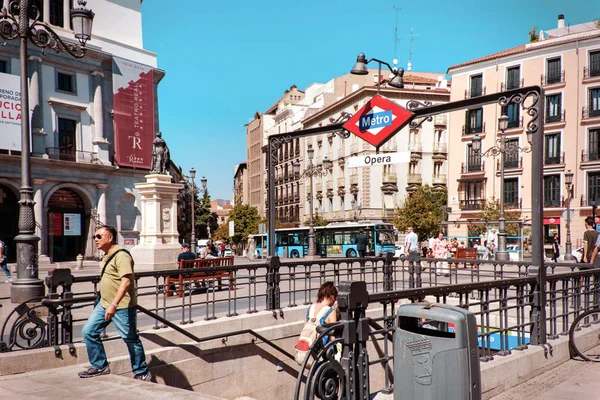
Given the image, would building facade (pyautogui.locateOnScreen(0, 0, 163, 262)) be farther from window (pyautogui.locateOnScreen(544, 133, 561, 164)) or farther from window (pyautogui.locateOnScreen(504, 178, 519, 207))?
window (pyautogui.locateOnScreen(544, 133, 561, 164))

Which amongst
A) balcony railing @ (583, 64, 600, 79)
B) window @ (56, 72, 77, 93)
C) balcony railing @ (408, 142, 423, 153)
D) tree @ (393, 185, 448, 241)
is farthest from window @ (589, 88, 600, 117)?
window @ (56, 72, 77, 93)

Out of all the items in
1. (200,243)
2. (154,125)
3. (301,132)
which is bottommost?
(200,243)

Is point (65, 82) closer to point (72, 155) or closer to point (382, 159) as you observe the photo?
point (72, 155)

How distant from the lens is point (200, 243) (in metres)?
62.1

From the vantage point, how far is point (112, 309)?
19.0ft

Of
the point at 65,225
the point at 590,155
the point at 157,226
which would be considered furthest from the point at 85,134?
the point at 590,155

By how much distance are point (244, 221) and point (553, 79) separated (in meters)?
39.3

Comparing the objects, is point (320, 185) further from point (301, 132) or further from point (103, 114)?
point (301, 132)

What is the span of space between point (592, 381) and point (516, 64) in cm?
4804

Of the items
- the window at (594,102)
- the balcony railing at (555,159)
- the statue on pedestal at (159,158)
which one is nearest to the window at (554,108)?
the window at (594,102)

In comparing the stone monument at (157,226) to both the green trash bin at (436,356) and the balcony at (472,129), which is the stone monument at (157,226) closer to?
the green trash bin at (436,356)

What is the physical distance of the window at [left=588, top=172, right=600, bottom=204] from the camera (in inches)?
1728

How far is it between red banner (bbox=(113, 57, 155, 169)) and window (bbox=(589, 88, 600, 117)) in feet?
116

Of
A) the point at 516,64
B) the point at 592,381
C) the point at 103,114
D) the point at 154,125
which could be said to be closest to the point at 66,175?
the point at 103,114
